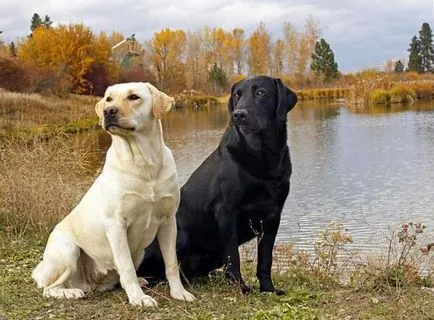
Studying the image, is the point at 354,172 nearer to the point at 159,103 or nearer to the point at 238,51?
the point at 159,103

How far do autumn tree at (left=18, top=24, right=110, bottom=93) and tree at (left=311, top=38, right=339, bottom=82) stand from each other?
30.6 m

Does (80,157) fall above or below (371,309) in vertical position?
above

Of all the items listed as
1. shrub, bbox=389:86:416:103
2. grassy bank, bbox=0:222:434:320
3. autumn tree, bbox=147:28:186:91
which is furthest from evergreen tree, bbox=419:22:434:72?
grassy bank, bbox=0:222:434:320

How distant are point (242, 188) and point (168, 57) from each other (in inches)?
3393

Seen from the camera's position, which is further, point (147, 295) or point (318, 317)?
point (147, 295)

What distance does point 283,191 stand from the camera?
5227mm

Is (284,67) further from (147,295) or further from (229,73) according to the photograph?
(147,295)

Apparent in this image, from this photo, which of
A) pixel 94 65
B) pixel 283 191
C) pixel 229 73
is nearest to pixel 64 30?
pixel 94 65

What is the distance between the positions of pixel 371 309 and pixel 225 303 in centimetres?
102

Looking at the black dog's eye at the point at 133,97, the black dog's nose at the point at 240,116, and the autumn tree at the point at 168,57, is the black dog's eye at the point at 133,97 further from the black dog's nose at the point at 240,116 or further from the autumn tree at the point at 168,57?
the autumn tree at the point at 168,57

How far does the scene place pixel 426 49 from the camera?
86.9 meters

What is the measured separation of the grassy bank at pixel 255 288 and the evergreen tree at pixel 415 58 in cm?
8202

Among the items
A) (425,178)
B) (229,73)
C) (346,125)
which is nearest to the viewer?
(425,178)

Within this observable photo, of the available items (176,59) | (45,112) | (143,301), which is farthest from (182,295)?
(176,59)
